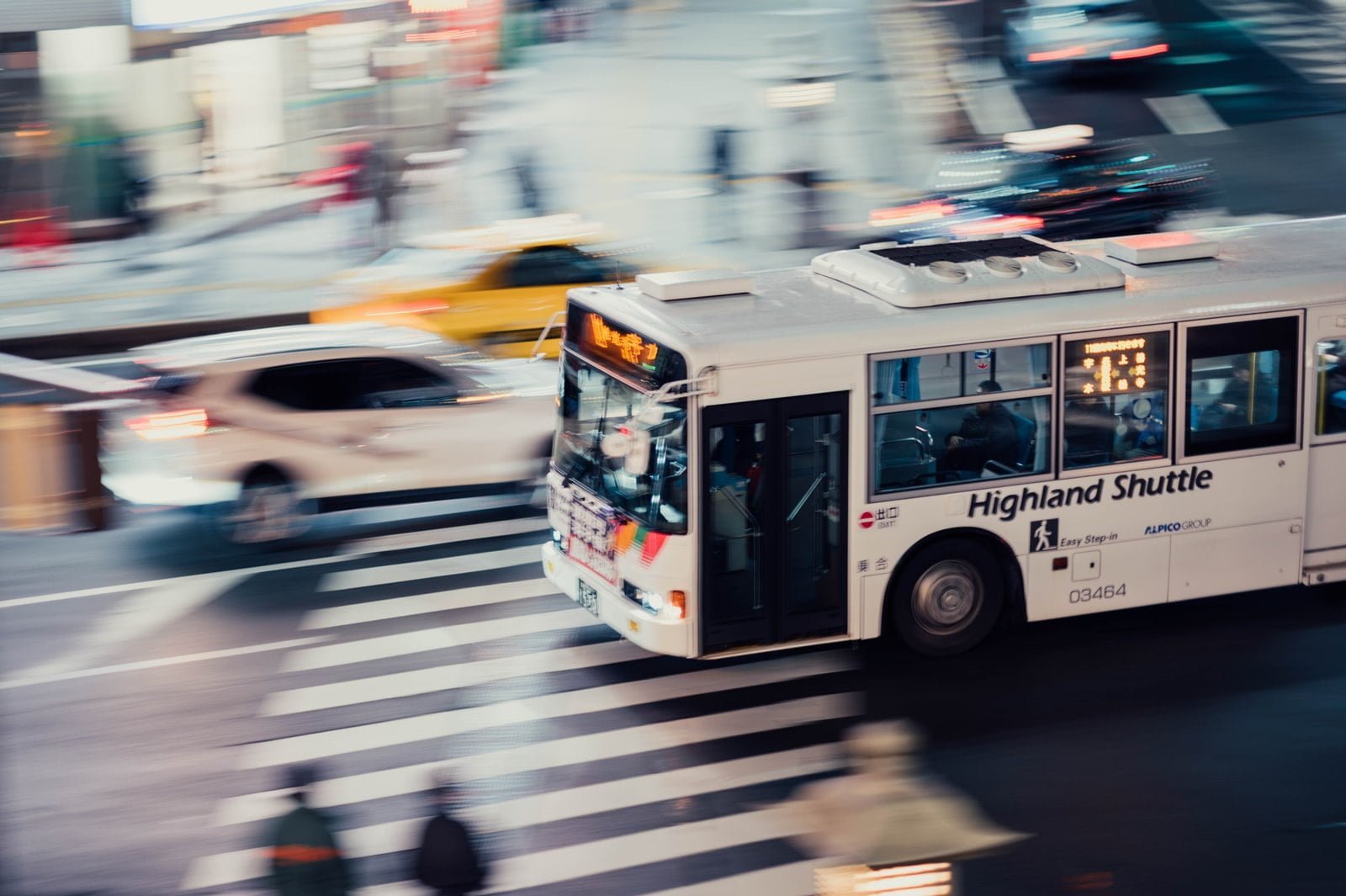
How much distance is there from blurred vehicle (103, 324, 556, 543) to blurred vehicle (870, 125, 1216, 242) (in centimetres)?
909

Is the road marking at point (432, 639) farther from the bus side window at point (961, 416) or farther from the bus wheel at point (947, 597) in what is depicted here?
the bus side window at point (961, 416)

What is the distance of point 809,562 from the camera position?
10.3 meters

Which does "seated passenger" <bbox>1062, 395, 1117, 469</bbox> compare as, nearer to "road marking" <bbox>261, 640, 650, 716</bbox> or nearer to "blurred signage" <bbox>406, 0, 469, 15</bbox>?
"road marking" <bbox>261, 640, 650, 716</bbox>

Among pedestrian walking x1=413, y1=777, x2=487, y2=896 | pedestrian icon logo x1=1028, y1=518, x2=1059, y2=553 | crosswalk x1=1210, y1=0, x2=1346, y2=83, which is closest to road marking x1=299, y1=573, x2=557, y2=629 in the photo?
pedestrian icon logo x1=1028, y1=518, x2=1059, y2=553

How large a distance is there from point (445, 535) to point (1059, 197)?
37.2ft

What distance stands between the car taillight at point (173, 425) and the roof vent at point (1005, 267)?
640 centimetres

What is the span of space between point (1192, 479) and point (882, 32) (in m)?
27.9

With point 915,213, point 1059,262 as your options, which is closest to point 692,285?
point 1059,262

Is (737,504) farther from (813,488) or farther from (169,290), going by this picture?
(169,290)

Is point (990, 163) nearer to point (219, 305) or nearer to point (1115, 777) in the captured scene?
point (219, 305)

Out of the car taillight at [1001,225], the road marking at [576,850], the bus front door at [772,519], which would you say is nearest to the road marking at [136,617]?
the road marking at [576,850]

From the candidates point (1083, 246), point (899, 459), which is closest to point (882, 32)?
point (1083, 246)

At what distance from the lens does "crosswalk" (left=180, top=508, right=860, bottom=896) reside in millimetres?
8680

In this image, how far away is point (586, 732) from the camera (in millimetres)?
10219
